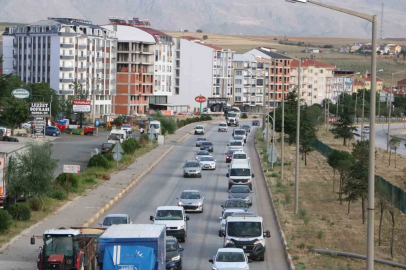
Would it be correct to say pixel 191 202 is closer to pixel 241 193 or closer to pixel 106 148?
pixel 241 193

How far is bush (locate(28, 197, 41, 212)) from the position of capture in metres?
34.6

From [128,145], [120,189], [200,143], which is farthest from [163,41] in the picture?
[120,189]

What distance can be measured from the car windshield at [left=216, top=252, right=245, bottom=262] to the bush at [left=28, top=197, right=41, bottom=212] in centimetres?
1476

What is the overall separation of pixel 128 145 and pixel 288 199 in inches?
1028

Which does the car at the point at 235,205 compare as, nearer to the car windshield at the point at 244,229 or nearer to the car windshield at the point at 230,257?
the car windshield at the point at 244,229

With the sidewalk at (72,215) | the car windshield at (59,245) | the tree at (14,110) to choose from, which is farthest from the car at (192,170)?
the tree at (14,110)

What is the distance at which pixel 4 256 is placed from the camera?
81.7 ft

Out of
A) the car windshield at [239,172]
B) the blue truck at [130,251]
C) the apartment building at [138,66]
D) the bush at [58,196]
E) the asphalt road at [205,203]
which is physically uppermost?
the apartment building at [138,66]

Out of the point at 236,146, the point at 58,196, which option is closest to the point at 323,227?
the point at 58,196

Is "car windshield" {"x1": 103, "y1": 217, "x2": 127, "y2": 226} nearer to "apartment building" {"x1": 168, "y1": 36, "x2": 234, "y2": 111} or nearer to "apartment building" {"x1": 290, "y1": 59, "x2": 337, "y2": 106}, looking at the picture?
"apartment building" {"x1": 168, "y1": 36, "x2": 234, "y2": 111}

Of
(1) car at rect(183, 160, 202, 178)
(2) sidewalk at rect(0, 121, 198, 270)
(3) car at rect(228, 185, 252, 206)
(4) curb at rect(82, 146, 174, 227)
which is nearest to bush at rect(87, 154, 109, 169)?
(2) sidewalk at rect(0, 121, 198, 270)

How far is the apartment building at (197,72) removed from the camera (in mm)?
161000

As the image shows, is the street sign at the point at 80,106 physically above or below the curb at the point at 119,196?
above

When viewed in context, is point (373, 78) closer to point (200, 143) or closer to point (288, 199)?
point (288, 199)
